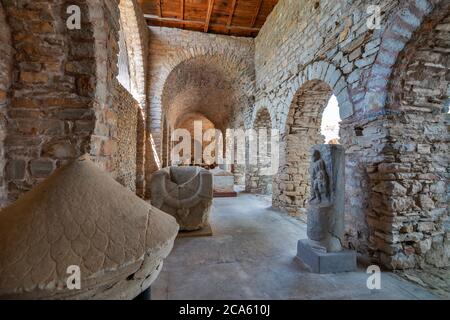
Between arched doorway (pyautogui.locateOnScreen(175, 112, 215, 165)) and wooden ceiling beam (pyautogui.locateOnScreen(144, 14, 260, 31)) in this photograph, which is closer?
wooden ceiling beam (pyautogui.locateOnScreen(144, 14, 260, 31))

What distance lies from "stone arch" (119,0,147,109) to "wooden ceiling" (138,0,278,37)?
0.62 metres

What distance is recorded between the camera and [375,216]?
2988mm

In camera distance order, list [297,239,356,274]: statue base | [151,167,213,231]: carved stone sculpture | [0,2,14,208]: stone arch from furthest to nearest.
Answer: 1. [151,167,213,231]: carved stone sculpture
2. [297,239,356,274]: statue base
3. [0,2,14,208]: stone arch

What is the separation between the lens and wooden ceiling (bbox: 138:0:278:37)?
664 centimetres

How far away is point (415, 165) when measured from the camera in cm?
290

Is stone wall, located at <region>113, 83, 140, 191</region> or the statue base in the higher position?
stone wall, located at <region>113, 83, 140, 191</region>

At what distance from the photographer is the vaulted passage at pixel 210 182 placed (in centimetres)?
A: 96

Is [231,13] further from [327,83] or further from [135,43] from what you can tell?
[327,83]

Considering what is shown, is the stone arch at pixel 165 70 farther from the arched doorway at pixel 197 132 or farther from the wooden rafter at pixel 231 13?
the arched doorway at pixel 197 132

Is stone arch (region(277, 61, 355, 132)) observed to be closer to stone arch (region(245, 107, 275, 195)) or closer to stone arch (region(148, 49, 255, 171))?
stone arch (region(245, 107, 275, 195))

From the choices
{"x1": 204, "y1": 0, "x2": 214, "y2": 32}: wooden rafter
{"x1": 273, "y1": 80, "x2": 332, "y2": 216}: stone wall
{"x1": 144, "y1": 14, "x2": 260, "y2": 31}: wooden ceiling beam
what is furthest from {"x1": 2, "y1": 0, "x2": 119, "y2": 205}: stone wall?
{"x1": 144, "y1": 14, "x2": 260, "y2": 31}: wooden ceiling beam

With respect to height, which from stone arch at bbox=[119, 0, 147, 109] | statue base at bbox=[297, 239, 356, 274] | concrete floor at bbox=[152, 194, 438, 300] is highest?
stone arch at bbox=[119, 0, 147, 109]

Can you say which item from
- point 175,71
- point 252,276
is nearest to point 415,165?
point 252,276
